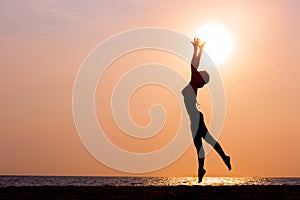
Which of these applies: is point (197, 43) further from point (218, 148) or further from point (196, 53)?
point (218, 148)

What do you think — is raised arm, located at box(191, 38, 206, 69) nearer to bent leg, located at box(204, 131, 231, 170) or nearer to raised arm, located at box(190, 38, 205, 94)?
raised arm, located at box(190, 38, 205, 94)

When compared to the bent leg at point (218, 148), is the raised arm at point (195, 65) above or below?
above
